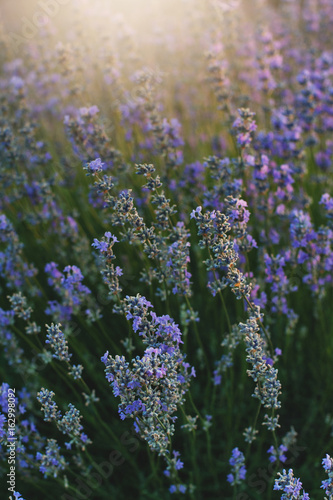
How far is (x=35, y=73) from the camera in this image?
194 inches

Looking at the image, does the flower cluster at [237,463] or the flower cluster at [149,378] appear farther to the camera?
the flower cluster at [237,463]

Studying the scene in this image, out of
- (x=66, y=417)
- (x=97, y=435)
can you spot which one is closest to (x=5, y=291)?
(x=97, y=435)

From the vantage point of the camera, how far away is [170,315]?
2623 mm

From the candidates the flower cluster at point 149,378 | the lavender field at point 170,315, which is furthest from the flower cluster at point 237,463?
the flower cluster at point 149,378

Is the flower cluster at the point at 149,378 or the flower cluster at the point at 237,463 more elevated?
the flower cluster at the point at 149,378

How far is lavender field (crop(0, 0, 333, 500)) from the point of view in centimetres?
175

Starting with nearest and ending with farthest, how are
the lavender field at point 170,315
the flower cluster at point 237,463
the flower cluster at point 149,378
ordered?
the flower cluster at point 149,378 → the lavender field at point 170,315 → the flower cluster at point 237,463

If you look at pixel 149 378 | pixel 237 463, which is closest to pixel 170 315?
pixel 237 463

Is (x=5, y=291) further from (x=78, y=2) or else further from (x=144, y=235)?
(x=78, y=2)

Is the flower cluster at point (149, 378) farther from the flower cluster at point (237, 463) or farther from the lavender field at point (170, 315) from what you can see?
the flower cluster at point (237, 463)

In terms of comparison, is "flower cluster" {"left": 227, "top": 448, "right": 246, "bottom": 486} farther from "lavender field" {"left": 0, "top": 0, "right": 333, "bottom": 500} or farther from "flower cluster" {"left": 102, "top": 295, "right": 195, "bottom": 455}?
"flower cluster" {"left": 102, "top": 295, "right": 195, "bottom": 455}

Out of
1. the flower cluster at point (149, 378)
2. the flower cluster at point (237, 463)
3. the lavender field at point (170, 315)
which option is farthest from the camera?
the flower cluster at point (237, 463)

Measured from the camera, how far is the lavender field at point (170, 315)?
175 cm

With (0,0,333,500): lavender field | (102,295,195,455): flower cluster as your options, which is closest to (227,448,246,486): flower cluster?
(0,0,333,500): lavender field
